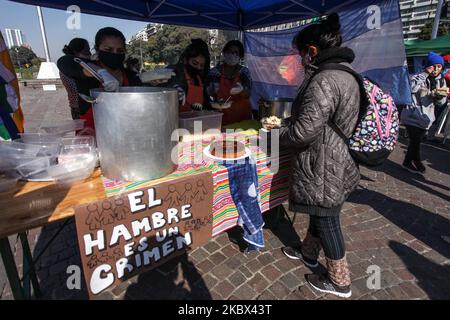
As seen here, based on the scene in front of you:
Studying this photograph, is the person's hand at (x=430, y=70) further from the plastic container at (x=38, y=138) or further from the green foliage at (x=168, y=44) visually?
the green foliage at (x=168, y=44)

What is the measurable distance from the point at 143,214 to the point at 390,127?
157 centimetres

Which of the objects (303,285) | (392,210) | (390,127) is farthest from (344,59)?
(392,210)

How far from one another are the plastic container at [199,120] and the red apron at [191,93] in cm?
40

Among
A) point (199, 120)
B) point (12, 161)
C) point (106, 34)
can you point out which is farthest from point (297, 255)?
A: point (106, 34)

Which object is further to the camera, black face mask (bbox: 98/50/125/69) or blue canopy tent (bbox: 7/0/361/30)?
blue canopy tent (bbox: 7/0/361/30)

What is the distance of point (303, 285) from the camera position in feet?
6.73

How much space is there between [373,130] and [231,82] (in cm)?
187

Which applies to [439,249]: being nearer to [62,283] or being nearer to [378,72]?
[378,72]

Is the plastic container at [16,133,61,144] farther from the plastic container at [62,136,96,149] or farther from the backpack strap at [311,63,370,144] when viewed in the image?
the backpack strap at [311,63,370,144]

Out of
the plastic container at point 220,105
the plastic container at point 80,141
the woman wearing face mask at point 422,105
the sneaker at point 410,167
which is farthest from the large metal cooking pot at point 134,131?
the sneaker at point 410,167

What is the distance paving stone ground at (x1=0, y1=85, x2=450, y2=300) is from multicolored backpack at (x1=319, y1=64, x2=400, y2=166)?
1142 mm

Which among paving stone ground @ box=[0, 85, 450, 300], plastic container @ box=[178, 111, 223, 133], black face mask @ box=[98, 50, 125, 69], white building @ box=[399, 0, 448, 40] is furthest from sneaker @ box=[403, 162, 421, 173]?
white building @ box=[399, 0, 448, 40]

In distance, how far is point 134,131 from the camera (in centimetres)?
125

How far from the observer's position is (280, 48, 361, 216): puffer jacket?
4.68 feet
